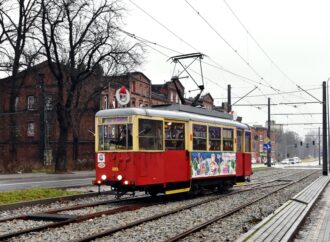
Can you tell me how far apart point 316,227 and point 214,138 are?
8.41 metres

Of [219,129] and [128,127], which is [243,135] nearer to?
[219,129]

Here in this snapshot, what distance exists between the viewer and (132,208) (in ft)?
47.6

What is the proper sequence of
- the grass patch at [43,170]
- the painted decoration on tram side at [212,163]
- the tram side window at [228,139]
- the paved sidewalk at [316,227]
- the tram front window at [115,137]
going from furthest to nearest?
the grass patch at [43,170], the tram side window at [228,139], the painted decoration on tram side at [212,163], the tram front window at [115,137], the paved sidewalk at [316,227]

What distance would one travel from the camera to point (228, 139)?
67.4ft

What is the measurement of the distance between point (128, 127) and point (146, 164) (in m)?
1.24

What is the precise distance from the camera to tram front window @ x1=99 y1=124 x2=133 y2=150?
51.2 feet

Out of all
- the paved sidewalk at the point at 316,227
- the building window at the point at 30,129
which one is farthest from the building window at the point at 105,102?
the paved sidewalk at the point at 316,227

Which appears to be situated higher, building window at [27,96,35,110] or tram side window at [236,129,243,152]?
building window at [27,96,35,110]

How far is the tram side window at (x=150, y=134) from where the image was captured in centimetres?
1564

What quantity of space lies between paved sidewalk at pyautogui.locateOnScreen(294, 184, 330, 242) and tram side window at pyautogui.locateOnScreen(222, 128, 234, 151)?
533 cm

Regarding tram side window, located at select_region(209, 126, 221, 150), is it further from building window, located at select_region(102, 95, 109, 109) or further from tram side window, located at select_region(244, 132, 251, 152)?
building window, located at select_region(102, 95, 109, 109)

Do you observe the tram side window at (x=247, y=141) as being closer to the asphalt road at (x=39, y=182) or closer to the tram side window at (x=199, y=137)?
the tram side window at (x=199, y=137)

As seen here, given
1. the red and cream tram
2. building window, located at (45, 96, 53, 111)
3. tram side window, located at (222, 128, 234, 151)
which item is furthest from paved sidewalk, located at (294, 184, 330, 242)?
building window, located at (45, 96, 53, 111)

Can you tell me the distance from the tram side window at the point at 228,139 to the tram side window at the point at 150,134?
4.55 m
